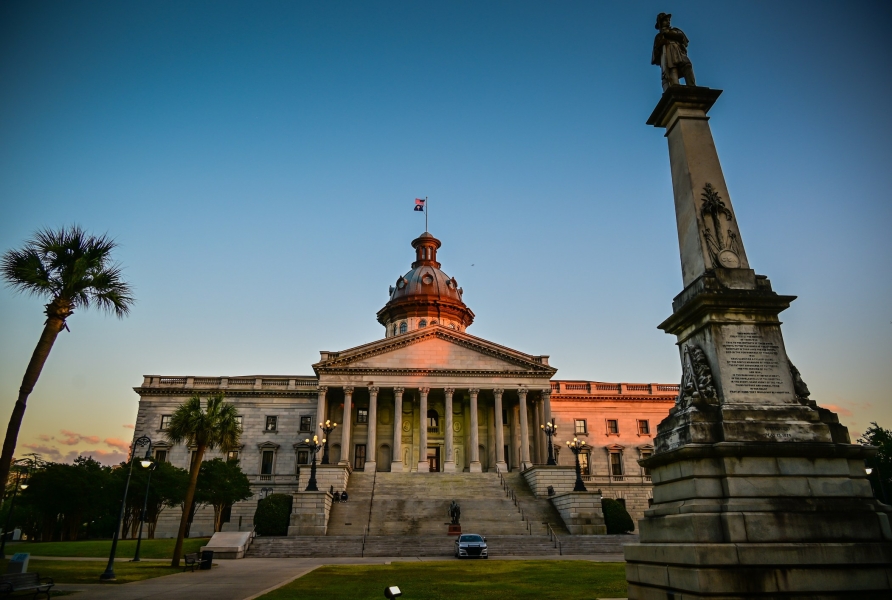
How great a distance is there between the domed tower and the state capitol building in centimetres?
1057

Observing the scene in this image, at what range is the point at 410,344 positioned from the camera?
55.7m

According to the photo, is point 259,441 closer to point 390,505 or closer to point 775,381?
point 390,505

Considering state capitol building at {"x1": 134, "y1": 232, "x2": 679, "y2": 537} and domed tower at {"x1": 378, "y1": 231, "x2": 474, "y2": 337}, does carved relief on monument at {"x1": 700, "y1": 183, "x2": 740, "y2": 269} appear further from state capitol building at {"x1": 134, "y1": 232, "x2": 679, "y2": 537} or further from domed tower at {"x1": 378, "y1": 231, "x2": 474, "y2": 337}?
domed tower at {"x1": 378, "y1": 231, "x2": 474, "y2": 337}

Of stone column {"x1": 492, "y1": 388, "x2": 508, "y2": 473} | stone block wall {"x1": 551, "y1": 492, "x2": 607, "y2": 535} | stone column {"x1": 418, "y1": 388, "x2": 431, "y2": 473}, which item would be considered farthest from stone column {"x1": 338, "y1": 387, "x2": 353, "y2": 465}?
stone block wall {"x1": 551, "y1": 492, "x2": 607, "y2": 535}

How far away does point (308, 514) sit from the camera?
37906 mm

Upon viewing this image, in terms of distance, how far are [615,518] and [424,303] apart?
3580 cm

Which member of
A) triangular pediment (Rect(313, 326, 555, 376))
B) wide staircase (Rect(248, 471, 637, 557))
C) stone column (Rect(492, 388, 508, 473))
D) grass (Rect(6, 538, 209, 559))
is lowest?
grass (Rect(6, 538, 209, 559))

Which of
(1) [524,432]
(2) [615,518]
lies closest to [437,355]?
(1) [524,432]

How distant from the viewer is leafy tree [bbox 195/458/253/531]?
44844 millimetres

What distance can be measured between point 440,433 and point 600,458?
56.1 ft

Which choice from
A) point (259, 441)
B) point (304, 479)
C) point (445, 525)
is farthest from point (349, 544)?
point (259, 441)

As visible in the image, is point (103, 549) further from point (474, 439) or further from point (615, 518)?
point (615, 518)

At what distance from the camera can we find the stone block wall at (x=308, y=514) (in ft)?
123

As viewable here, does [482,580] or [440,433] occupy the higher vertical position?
[440,433]
